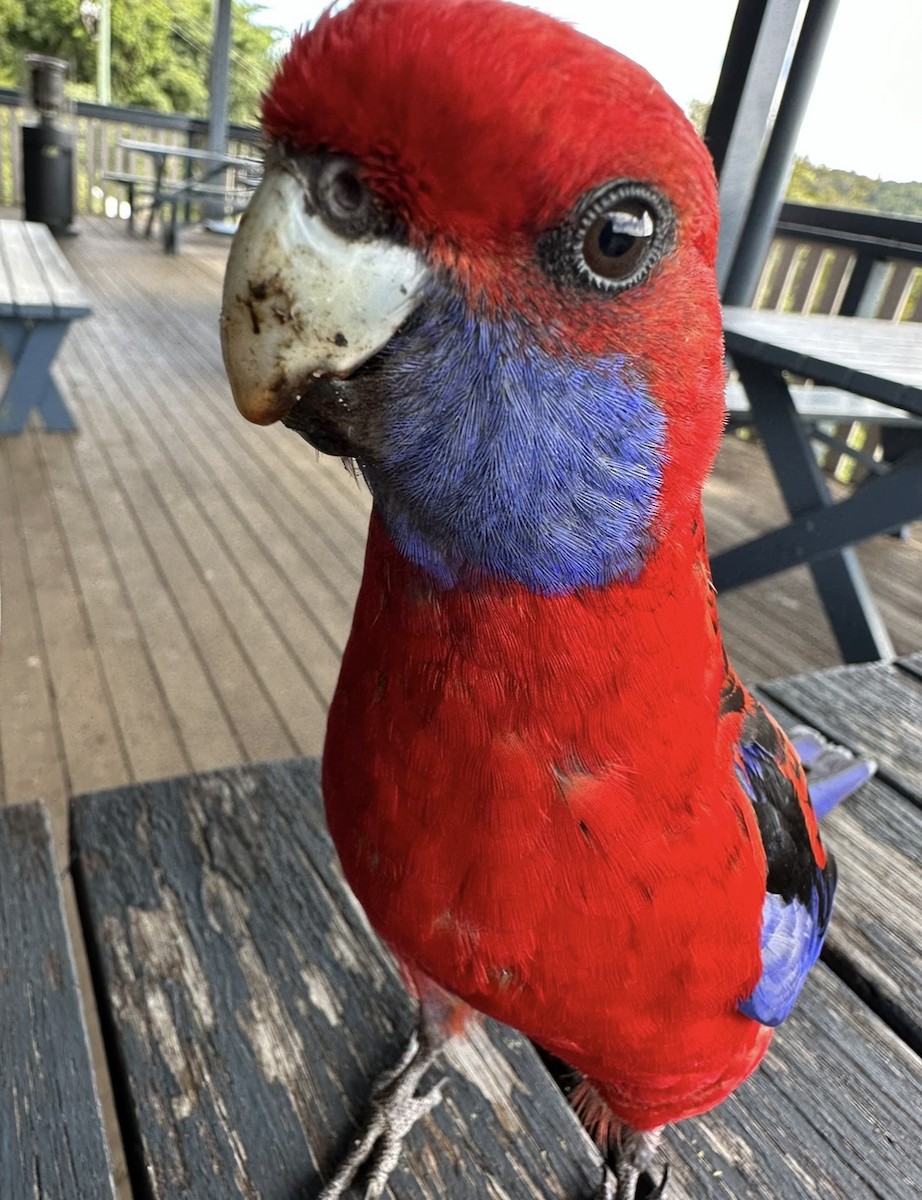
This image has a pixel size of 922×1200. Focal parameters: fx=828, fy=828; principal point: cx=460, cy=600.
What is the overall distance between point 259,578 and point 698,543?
2284 mm

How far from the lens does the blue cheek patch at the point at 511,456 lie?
1.30 ft

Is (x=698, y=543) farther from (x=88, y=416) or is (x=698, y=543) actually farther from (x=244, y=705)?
(x=88, y=416)

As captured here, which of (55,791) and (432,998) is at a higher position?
(432,998)

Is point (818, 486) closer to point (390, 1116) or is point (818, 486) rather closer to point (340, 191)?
point (390, 1116)

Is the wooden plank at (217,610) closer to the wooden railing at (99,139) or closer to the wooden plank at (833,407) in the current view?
the wooden plank at (833,407)

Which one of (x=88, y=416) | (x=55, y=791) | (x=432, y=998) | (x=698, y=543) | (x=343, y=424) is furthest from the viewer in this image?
(x=88, y=416)

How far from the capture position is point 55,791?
178 centimetres

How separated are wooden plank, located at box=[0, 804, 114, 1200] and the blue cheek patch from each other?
1.80ft

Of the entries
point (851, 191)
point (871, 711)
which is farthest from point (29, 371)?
point (851, 191)

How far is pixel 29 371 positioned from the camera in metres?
3.14

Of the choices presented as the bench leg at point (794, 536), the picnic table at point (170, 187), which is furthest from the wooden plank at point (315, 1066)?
the picnic table at point (170, 187)

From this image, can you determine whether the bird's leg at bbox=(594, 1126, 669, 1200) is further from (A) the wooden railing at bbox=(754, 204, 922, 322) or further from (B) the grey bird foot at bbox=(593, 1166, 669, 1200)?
(A) the wooden railing at bbox=(754, 204, 922, 322)

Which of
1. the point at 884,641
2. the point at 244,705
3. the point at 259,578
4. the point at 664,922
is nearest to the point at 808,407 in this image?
the point at 884,641

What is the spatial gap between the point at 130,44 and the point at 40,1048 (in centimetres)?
1703
